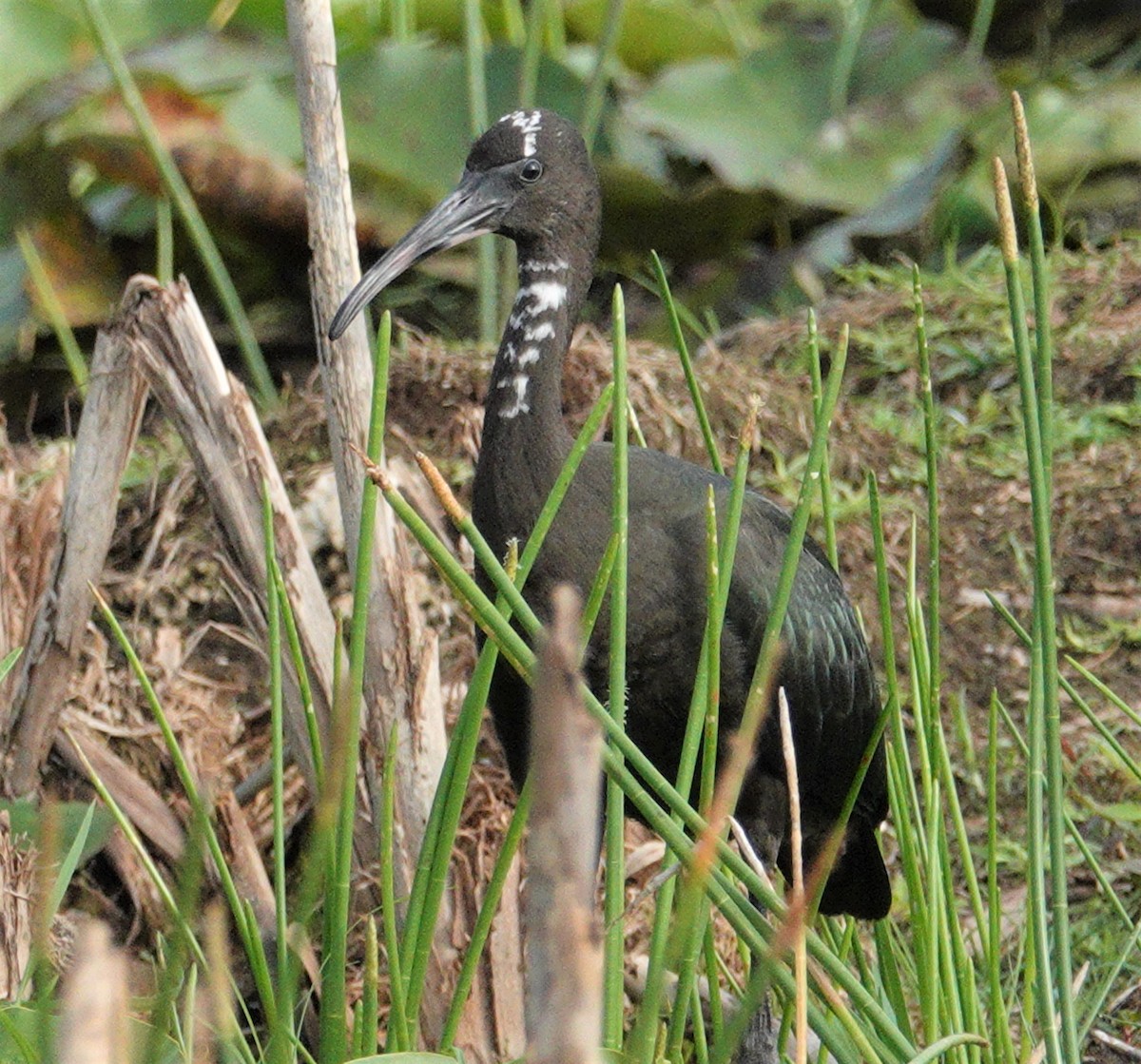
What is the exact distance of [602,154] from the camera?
4531 millimetres

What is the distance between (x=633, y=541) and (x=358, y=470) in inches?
15.4

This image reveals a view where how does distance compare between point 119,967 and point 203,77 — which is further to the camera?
point 203,77

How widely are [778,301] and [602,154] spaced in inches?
22.3

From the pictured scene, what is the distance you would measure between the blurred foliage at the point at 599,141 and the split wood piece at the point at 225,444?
1941mm

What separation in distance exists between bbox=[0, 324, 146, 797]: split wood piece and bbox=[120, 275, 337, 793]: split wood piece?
0.21ft

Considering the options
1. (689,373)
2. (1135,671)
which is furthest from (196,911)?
(1135,671)

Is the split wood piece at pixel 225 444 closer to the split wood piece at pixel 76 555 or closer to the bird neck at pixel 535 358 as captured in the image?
the split wood piece at pixel 76 555

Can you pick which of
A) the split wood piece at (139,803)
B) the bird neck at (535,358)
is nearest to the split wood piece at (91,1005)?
the bird neck at (535,358)

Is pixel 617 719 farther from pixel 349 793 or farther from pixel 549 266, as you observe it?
pixel 549 266

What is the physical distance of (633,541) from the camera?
91.6 inches

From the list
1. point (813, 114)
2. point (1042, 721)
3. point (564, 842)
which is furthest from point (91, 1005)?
point (813, 114)

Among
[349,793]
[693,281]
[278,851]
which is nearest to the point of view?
[349,793]

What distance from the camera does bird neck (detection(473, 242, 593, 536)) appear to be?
2297 mm

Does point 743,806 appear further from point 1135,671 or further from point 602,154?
point 602,154
